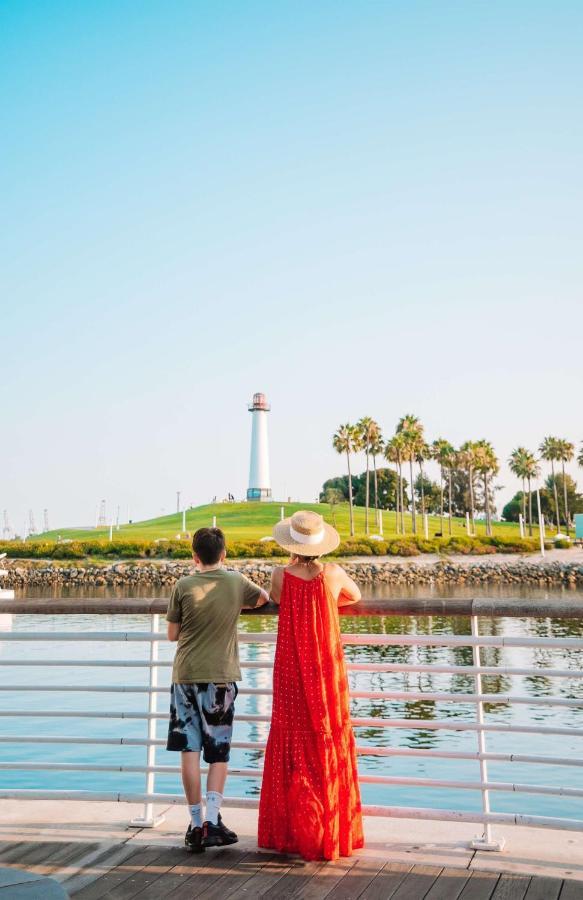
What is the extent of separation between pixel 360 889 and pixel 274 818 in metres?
0.64

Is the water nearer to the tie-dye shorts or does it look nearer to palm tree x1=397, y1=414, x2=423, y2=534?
the tie-dye shorts

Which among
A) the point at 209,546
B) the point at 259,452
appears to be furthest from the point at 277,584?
the point at 259,452

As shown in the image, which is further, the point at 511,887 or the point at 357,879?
the point at 357,879

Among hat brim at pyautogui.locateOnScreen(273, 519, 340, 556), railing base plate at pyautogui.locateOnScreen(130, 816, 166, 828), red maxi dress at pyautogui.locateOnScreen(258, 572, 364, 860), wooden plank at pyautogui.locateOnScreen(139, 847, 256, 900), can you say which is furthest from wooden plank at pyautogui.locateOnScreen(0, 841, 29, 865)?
hat brim at pyautogui.locateOnScreen(273, 519, 340, 556)

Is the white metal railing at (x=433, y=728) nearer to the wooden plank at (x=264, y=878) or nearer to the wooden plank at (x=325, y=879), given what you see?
the wooden plank at (x=325, y=879)

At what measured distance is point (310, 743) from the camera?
443 cm

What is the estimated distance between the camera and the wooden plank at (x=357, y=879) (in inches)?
155

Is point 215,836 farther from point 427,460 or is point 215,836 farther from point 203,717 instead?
point 427,460

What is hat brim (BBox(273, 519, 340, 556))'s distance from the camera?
4547mm

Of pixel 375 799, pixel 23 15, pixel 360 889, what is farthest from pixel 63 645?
pixel 360 889

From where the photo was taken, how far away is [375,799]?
11.2 meters

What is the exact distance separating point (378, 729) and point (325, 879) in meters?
13.6

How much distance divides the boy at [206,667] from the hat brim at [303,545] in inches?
11.1

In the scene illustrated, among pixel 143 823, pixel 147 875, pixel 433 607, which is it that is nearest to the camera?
pixel 147 875
